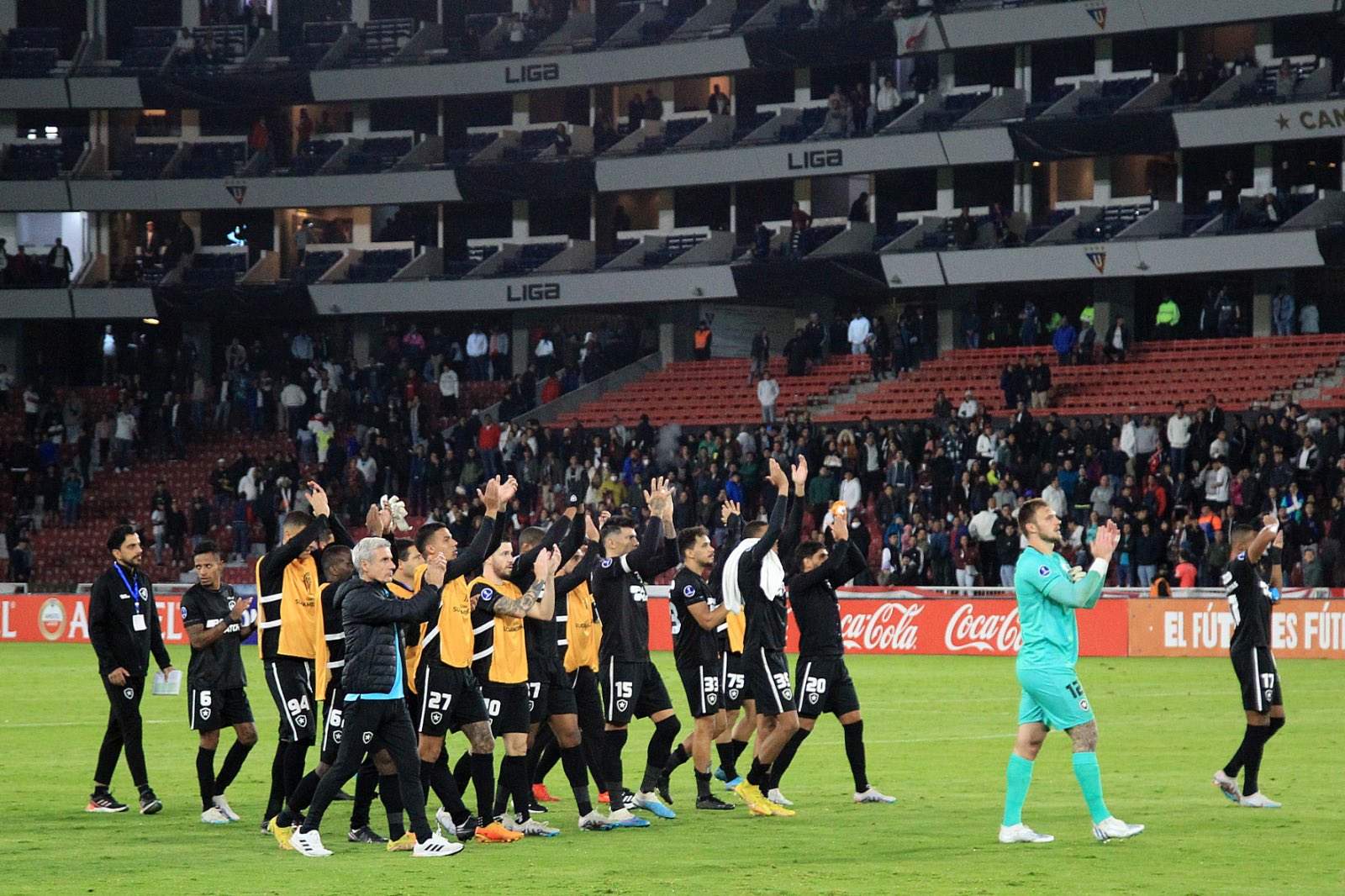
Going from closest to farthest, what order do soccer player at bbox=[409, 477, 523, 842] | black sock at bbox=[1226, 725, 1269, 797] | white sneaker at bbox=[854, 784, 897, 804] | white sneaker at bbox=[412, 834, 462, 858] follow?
white sneaker at bbox=[412, 834, 462, 858], soccer player at bbox=[409, 477, 523, 842], black sock at bbox=[1226, 725, 1269, 797], white sneaker at bbox=[854, 784, 897, 804]

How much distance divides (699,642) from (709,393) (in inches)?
1461

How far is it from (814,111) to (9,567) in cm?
2460

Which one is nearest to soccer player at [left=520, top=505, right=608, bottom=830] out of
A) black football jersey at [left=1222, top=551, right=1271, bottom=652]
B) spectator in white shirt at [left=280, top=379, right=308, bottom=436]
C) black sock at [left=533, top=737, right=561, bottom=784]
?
black sock at [left=533, top=737, right=561, bottom=784]

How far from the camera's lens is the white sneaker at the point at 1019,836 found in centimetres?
1323

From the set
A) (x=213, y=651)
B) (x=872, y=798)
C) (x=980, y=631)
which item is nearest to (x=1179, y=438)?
(x=980, y=631)

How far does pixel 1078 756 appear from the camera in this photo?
13000 mm

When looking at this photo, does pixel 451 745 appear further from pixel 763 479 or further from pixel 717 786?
pixel 763 479

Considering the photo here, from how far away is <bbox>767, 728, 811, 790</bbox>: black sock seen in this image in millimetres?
15211

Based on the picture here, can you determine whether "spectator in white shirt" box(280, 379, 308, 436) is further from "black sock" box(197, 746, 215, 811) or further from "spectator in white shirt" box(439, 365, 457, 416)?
"black sock" box(197, 746, 215, 811)

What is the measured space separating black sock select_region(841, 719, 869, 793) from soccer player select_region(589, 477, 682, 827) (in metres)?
1.41

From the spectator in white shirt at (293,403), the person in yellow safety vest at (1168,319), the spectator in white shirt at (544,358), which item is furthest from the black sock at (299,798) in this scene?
the spectator in white shirt at (544,358)

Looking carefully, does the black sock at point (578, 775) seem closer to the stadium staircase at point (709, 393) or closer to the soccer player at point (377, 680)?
the soccer player at point (377, 680)

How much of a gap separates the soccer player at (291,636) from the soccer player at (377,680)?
1.22 m

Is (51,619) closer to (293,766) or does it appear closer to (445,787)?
(293,766)
